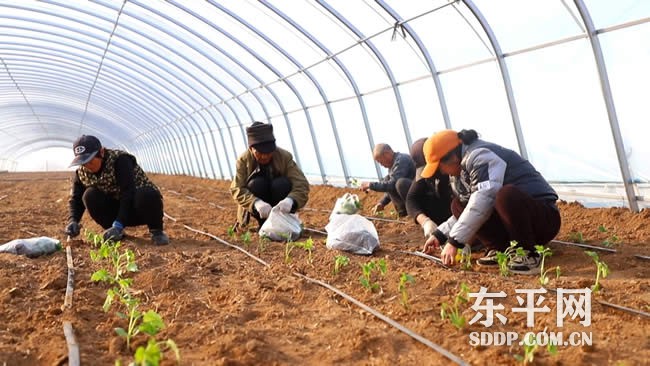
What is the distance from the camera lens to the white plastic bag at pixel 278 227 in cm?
534

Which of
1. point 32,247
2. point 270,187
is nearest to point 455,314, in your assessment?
point 270,187

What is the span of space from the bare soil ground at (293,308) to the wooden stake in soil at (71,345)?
4 cm

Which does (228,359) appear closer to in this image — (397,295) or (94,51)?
(397,295)

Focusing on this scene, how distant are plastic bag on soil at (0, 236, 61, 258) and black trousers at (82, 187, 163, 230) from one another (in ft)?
2.11

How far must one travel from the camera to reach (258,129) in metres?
5.24

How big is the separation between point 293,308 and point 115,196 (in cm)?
295

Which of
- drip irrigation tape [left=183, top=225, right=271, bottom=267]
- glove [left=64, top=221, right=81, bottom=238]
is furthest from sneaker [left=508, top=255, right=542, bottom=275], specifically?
glove [left=64, top=221, right=81, bottom=238]

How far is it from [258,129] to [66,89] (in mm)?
18762

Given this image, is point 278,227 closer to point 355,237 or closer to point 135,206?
point 355,237

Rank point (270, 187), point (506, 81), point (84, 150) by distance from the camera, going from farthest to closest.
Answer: point (506, 81)
point (270, 187)
point (84, 150)

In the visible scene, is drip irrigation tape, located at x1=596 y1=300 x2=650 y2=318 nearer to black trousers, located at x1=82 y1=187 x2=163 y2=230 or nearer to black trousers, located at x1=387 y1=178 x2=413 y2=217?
black trousers, located at x1=387 y1=178 x2=413 y2=217

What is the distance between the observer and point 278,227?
5340mm

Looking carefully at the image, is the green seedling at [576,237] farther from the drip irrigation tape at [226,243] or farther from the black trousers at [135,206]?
the black trousers at [135,206]

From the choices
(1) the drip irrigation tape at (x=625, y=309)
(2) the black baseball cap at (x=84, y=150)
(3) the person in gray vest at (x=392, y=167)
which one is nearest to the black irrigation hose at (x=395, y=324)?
(1) the drip irrigation tape at (x=625, y=309)
